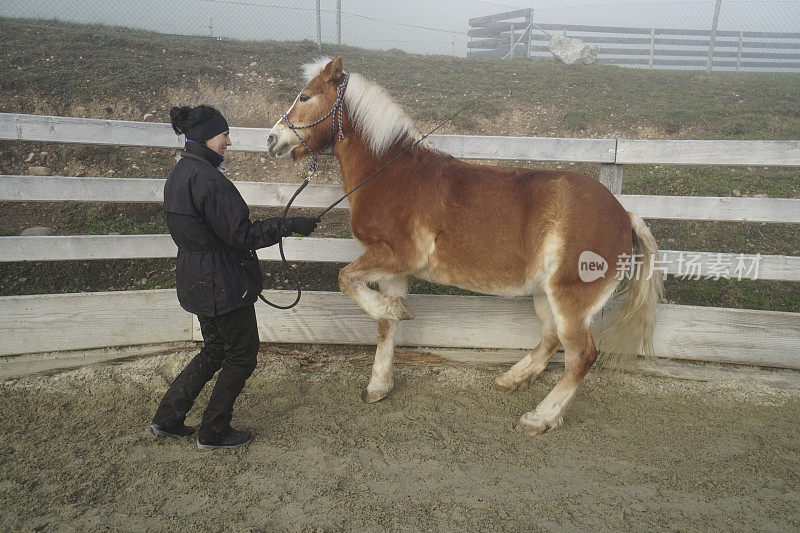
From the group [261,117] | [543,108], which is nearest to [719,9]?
[543,108]

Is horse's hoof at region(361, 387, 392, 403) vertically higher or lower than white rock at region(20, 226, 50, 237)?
lower

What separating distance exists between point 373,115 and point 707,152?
8.60 ft

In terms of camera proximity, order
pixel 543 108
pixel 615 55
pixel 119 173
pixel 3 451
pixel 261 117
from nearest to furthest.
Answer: pixel 3 451, pixel 119 173, pixel 261 117, pixel 543 108, pixel 615 55

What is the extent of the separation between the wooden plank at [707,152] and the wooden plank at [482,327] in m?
1.18

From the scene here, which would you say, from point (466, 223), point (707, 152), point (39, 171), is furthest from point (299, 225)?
point (39, 171)

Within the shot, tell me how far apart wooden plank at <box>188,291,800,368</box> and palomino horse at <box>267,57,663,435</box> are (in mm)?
797

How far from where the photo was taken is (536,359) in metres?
4.14

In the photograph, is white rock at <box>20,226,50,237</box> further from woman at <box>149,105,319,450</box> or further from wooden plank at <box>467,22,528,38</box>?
wooden plank at <box>467,22,528,38</box>

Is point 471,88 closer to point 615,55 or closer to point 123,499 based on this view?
point 615,55

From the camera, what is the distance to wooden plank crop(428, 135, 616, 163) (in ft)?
13.7

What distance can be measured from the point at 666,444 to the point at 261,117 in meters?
7.60

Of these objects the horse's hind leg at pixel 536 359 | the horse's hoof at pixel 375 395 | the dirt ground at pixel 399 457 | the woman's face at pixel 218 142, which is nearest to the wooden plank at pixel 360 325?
the dirt ground at pixel 399 457

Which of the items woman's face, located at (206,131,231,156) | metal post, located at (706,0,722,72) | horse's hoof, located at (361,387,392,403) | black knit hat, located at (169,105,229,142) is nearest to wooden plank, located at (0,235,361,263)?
horse's hoof, located at (361,387,392,403)

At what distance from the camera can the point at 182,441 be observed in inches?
132
